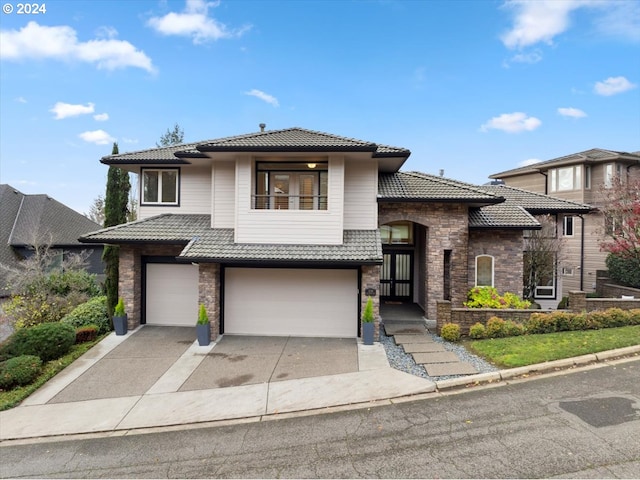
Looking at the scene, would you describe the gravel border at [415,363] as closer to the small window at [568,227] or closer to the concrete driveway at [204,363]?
the concrete driveway at [204,363]

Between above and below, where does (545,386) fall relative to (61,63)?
below

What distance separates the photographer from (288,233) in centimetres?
1087

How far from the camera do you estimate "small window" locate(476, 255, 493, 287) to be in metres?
13.0

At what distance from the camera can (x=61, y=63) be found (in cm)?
1469

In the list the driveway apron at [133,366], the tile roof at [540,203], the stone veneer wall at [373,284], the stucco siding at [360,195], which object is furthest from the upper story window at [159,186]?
the tile roof at [540,203]

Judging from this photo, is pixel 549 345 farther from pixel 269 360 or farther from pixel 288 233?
pixel 288 233

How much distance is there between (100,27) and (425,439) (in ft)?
59.1

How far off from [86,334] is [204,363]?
484cm

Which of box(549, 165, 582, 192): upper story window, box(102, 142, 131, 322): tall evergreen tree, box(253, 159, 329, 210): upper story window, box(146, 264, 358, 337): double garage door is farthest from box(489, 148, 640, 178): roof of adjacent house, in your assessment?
box(102, 142, 131, 322): tall evergreen tree

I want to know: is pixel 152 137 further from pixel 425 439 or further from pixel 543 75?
pixel 425 439

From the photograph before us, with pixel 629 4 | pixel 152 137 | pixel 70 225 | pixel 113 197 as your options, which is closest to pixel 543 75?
pixel 629 4

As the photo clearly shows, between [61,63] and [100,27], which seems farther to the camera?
[61,63]

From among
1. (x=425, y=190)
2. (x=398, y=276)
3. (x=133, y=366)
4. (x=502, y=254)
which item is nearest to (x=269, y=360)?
(x=133, y=366)

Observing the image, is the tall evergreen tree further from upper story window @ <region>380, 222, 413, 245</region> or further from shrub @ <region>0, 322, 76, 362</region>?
upper story window @ <region>380, 222, 413, 245</region>
